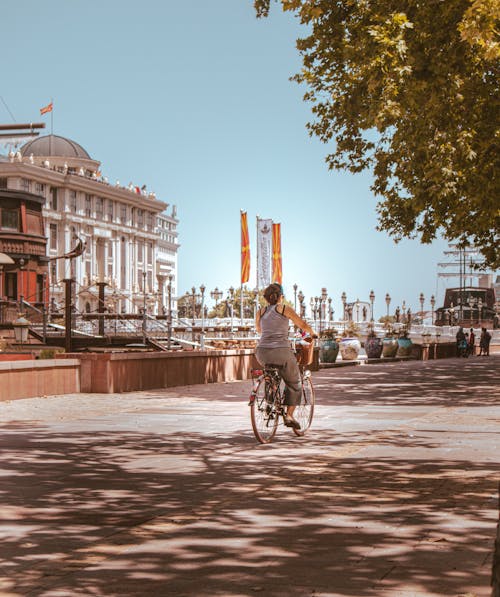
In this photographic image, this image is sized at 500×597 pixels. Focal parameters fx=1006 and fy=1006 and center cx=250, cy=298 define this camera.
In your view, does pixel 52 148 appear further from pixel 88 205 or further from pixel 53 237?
pixel 53 237

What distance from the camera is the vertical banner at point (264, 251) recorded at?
42.9 m

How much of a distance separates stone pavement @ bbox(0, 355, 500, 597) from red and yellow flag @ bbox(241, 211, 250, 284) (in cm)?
2939

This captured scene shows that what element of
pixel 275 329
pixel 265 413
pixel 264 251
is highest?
pixel 264 251

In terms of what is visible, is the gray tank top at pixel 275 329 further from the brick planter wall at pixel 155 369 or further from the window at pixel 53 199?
the window at pixel 53 199

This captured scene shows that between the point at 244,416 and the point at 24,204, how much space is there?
3110 cm

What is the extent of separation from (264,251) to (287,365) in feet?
107

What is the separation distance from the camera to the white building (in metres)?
112

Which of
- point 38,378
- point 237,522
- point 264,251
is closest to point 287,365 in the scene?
point 237,522

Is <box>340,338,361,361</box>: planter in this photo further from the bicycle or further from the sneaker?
the bicycle

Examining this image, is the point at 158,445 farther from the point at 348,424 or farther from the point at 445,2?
the point at 445,2

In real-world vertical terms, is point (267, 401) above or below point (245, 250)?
below

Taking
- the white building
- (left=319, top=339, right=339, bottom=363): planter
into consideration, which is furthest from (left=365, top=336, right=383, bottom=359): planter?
the white building

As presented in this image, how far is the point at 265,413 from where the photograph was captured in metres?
10.9

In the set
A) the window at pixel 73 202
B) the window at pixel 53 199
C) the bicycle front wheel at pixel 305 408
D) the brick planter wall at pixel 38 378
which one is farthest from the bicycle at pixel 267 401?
the window at pixel 73 202
